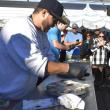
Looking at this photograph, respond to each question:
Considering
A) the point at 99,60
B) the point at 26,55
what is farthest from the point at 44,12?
the point at 99,60

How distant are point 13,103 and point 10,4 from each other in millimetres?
11759

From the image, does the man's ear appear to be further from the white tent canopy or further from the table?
the white tent canopy

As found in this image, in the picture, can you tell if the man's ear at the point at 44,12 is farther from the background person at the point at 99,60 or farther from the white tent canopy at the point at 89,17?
the white tent canopy at the point at 89,17

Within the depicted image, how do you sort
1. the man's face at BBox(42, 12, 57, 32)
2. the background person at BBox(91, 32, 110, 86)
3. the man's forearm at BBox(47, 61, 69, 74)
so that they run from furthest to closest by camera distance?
1. the background person at BBox(91, 32, 110, 86)
2. the man's face at BBox(42, 12, 57, 32)
3. the man's forearm at BBox(47, 61, 69, 74)

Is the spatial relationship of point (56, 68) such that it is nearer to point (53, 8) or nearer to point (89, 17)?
point (53, 8)

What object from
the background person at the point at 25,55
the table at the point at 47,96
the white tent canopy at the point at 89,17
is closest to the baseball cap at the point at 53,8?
the background person at the point at 25,55

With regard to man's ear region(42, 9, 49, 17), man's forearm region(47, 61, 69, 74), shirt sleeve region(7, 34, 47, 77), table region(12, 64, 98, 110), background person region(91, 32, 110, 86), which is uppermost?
man's ear region(42, 9, 49, 17)

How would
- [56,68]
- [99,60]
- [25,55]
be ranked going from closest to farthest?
[25,55]
[56,68]
[99,60]

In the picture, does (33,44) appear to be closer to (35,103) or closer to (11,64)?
(11,64)

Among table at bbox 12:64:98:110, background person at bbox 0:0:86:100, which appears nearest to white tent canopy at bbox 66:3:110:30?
table at bbox 12:64:98:110

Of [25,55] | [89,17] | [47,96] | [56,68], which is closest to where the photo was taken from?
[25,55]

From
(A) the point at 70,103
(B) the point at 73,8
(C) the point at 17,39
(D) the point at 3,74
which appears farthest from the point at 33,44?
(B) the point at 73,8

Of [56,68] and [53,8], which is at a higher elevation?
[53,8]

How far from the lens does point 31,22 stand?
10.0 feet
